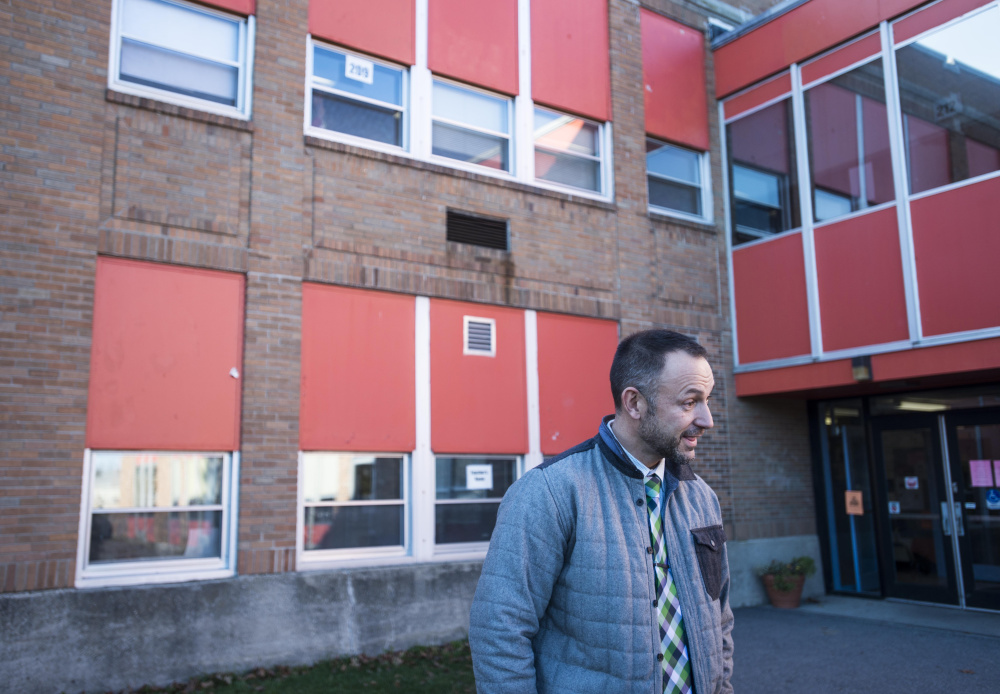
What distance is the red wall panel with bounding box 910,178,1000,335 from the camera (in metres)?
8.55

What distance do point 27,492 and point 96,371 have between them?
1.17m

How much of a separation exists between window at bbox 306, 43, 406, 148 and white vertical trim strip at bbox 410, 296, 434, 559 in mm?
2064

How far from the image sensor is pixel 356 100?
901 cm

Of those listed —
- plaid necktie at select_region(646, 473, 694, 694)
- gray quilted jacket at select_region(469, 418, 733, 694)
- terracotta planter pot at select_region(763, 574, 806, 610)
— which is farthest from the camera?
terracotta planter pot at select_region(763, 574, 806, 610)

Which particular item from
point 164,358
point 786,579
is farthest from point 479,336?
point 786,579

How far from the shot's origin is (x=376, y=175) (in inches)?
348

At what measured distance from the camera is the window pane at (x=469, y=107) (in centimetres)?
961

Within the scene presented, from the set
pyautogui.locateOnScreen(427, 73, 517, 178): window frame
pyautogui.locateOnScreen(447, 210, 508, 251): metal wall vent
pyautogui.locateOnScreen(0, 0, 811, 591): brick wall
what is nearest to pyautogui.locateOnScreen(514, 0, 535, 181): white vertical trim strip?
pyautogui.locateOnScreen(427, 73, 517, 178): window frame

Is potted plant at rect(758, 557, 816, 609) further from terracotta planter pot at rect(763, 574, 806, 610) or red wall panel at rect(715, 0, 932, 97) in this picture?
red wall panel at rect(715, 0, 932, 97)

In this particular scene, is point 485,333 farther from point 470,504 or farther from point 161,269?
point 161,269

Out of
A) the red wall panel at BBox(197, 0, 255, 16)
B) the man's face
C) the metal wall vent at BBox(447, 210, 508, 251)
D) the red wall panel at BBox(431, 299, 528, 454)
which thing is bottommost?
the man's face

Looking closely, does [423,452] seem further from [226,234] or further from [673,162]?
[673,162]

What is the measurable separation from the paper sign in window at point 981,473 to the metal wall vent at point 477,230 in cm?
643

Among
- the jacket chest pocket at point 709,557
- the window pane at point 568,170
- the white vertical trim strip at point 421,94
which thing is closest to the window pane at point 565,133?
the window pane at point 568,170
